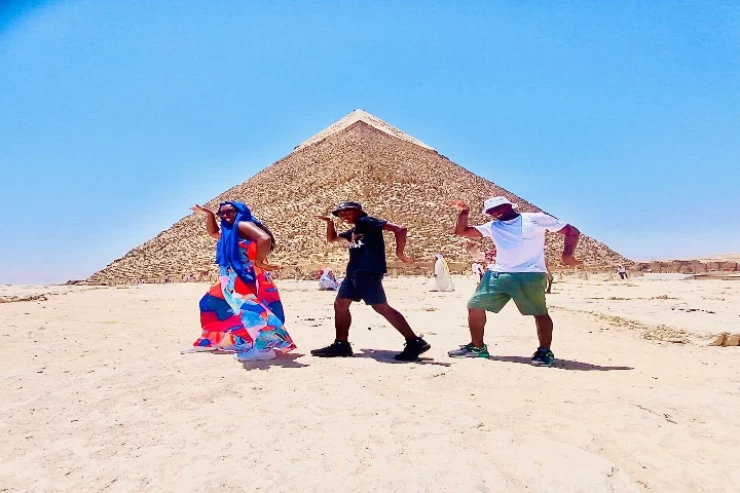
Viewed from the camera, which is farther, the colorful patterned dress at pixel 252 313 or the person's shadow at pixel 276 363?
the colorful patterned dress at pixel 252 313

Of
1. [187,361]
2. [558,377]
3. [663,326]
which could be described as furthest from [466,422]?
[663,326]

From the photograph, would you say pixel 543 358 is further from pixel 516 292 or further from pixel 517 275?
pixel 517 275

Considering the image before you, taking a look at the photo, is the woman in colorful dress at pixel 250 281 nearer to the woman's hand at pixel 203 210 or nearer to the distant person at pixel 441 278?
the woman's hand at pixel 203 210

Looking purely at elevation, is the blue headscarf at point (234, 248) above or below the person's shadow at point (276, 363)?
above

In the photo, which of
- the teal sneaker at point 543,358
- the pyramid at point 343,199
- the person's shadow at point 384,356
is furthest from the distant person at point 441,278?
the pyramid at point 343,199

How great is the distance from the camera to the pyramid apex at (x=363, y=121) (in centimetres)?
9438

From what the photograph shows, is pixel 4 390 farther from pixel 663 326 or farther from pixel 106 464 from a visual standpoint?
pixel 663 326

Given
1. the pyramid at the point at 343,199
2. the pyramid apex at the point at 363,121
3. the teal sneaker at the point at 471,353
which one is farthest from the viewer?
the pyramid apex at the point at 363,121

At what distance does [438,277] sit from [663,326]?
9763 millimetres

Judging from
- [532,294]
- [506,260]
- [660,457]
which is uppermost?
[506,260]

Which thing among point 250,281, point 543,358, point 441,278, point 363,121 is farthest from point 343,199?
point 543,358

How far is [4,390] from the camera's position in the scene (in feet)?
12.7

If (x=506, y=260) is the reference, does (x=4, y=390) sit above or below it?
below

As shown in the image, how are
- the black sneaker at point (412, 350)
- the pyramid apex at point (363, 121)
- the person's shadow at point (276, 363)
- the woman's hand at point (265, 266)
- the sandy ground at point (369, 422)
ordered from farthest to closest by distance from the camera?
the pyramid apex at point (363, 121) < the black sneaker at point (412, 350) < the woman's hand at point (265, 266) < the person's shadow at point (276, 363) < the sandy ground at point (369, 422)
